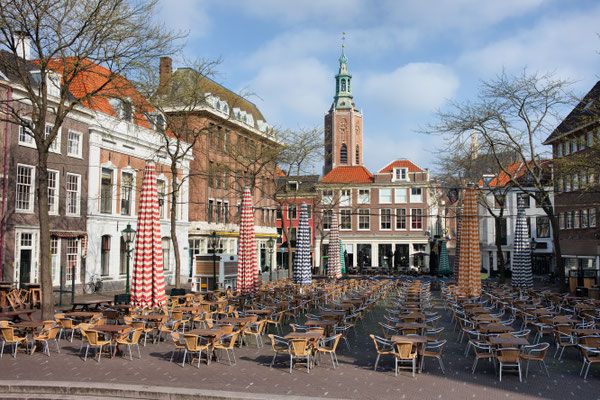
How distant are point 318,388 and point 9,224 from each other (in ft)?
65.8

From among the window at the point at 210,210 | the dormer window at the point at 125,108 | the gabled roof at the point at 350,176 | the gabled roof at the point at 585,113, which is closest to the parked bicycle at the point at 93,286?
the dormer window at the point at 125,108

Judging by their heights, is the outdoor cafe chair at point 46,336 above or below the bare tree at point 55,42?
below

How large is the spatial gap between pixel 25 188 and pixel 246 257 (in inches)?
455

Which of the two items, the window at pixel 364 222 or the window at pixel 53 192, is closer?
the window at pixel 53 192

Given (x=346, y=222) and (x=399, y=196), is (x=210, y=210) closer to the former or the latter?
(x=346, y=222)

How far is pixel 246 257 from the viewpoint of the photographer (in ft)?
72.2

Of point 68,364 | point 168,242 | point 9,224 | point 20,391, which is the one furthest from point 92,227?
point 20,391

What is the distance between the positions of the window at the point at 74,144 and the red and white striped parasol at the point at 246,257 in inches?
452

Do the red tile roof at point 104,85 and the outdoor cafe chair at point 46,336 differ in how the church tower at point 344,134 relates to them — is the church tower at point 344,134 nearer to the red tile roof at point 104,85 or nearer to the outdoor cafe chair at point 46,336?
the red tile roof at point 104,85

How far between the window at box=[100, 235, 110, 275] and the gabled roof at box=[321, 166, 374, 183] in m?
36.2

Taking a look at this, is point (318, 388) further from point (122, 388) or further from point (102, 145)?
point (102, 145)

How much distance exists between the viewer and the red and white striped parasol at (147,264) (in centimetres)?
1692

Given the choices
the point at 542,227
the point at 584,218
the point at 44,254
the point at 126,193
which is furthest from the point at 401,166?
the point at 44,254

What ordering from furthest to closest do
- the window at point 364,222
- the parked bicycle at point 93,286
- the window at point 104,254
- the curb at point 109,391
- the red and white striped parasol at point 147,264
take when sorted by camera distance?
1. the window at point 364,222
2. the window at point 104,254
3. the parked bicycle at point 93,286
4. the red and white striped parasol at point 147,264
5. the curb at point 109,391
